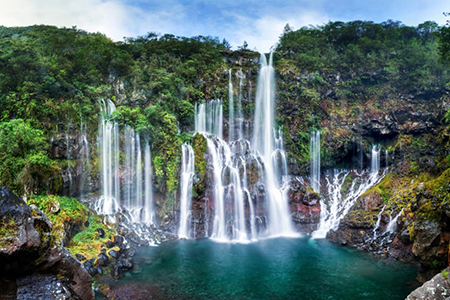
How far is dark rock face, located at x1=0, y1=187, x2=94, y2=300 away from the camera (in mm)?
4766

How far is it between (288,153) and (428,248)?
47.6 ft

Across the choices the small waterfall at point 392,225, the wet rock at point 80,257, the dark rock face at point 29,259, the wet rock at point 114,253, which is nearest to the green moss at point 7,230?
the dark rock face at point 29,259

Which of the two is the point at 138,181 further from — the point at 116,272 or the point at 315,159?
the point at 315,159

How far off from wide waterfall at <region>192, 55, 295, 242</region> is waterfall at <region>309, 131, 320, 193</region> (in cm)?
275

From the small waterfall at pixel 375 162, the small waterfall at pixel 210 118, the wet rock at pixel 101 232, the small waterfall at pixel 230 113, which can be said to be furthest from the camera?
the small waterfall at pixel 230 113

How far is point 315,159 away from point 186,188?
12.2m

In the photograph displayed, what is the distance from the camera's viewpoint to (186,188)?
67.6 ft

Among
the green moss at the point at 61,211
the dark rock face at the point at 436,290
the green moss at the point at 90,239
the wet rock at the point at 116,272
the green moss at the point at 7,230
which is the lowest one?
the wet rock at the point at 116,272

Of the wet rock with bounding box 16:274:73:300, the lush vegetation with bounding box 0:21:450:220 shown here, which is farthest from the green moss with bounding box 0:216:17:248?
the lush vegetation with bounding box 0:21:450:220

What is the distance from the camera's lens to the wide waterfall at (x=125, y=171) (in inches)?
795

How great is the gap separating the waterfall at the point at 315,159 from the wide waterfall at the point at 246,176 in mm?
2745

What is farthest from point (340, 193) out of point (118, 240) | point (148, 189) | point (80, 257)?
point (80, 257)

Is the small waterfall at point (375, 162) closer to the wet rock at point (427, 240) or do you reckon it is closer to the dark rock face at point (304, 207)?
the dark rock face at point (304, 207)

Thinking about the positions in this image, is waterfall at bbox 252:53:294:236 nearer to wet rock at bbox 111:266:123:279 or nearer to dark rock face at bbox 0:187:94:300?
wet rock at bbox 111:266:123:279
